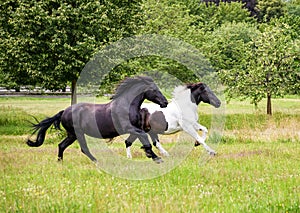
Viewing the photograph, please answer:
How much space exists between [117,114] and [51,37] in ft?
35.1

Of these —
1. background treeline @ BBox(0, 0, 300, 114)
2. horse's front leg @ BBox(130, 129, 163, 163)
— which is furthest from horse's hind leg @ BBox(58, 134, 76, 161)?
background treeline @ BBox(0, 0, 300, 114)

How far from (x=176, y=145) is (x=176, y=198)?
8.23m

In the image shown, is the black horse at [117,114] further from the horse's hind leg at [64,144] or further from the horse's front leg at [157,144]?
the horse's front leg at [157,144]

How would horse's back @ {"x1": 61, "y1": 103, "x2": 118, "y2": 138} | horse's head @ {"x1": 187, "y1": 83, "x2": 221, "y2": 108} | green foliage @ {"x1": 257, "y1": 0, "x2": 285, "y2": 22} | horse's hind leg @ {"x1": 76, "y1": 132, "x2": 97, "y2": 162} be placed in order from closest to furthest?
horse's back @ {"x1": 61, "y1": 103, "x2": 118, "y2": 138}, horse's hind leg @ {"x1": 76, "y1": 132, "x2": 97, "y2": 162}, horse's head @ {"x1": 187, "y1": 83, "x2": 221, "y2": 108}, green foliage @ {"x1": 257, "y1": 0, "x2": 285, "y2": 22}

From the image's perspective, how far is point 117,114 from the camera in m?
11.9

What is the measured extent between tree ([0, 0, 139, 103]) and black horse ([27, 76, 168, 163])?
905cm

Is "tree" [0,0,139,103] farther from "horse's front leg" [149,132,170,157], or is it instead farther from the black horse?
the black horse

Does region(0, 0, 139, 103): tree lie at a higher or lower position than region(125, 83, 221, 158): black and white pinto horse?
higher

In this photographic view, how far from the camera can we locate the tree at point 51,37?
21375 millimetres

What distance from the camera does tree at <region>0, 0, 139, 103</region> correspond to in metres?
21.4

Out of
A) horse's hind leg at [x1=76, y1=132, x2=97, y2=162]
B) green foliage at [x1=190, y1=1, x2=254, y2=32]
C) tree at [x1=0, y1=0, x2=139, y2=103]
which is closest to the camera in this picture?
horse's hind leg at [x1=76, y1=132, x2=97, y2=162]

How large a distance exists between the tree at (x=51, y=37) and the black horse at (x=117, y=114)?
29.7 ft

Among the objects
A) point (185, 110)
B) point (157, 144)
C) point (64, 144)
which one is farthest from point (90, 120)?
point (185, 110)

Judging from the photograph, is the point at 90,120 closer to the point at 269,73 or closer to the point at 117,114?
the point at 117,114
